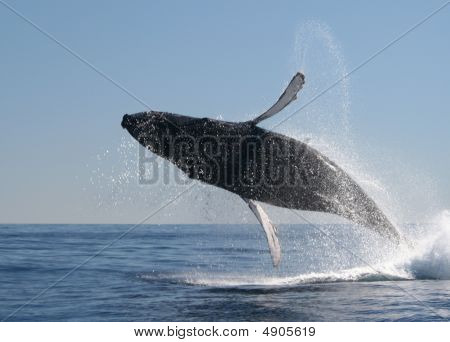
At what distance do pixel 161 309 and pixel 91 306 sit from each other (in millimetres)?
1828

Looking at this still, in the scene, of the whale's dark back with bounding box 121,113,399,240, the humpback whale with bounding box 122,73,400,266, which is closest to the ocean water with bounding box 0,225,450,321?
the whale's dark back with bounding box 121,113,399,240

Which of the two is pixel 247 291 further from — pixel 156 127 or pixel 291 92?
pixel 291 92

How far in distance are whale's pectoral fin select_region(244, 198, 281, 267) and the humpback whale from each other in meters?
0.03

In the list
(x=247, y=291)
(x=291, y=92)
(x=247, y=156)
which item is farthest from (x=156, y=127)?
(x=247, y=291)

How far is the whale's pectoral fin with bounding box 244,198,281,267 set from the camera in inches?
650

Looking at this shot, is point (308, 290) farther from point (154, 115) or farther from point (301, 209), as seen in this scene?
point (154, 115)

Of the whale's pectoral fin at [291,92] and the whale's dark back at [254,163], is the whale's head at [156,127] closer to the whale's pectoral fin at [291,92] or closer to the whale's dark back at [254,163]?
the whale's dark back at [254,163]

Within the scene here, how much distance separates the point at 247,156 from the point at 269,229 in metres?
2.56

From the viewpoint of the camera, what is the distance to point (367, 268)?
20391 millimetres

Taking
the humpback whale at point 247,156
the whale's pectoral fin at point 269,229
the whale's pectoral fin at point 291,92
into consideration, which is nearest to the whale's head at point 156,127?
the humpback whale at point 247,156

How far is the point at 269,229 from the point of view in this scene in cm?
1691
